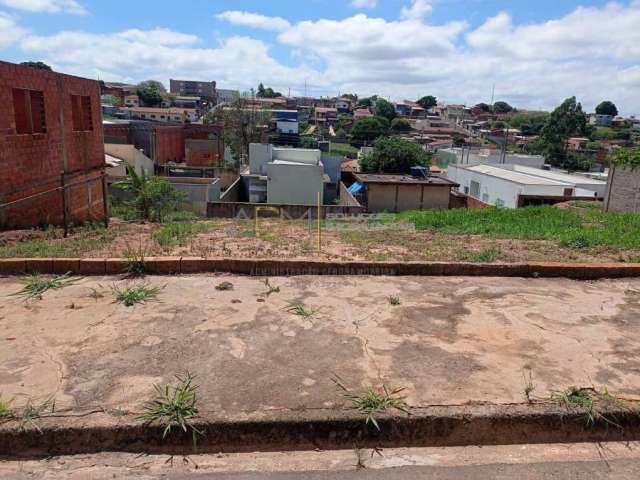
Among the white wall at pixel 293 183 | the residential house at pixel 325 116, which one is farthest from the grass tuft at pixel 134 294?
the residential house at pixel 325 116

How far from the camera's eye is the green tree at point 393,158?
3164cm

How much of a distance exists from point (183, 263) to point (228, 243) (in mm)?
1454

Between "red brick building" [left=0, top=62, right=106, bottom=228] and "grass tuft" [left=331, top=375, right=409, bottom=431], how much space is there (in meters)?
6.06

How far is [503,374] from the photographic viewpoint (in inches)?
119

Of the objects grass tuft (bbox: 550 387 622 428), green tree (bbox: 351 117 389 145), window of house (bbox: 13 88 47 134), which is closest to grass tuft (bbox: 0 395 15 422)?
grass tuft (bbox: 550 387 622 428)

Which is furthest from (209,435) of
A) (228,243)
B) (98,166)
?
(98,166)

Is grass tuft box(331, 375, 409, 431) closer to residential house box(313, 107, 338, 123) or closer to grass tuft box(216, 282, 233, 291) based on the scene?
grass tuft box(216, 282, 233, 291)

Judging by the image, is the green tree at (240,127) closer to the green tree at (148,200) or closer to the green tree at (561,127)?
the green tree at (148,200)

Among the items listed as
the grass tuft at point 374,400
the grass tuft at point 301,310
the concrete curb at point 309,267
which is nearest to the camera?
the grass tuft at point 374,400

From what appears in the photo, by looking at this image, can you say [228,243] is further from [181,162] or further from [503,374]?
[181,162]

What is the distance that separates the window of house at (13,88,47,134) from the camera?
8.64 meters

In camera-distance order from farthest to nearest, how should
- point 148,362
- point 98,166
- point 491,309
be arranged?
point 98,166 < point 491,309 < point 148,362

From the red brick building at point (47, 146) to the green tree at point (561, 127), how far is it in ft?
149

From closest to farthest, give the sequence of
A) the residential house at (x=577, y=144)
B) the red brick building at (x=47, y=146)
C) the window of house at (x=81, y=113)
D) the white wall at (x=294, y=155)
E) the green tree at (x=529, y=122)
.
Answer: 1. the red brick building at (x=47, y=146)
2. the window of house at (x=81, y=113)
3. the white wall at (x=294, y=155)
4. the residential house at (x=577, y=144)
5. the green tree at (x=529, y=122)
